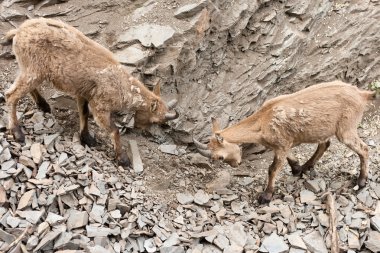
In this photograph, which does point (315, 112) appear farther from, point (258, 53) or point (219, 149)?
point (258, 53)

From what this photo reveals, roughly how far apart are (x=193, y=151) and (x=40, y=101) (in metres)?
3.51

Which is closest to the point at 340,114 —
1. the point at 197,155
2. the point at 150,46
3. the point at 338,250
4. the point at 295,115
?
the point at 295,115

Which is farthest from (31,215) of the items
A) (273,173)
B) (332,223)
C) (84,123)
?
(332,223)

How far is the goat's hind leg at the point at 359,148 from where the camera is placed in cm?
1012

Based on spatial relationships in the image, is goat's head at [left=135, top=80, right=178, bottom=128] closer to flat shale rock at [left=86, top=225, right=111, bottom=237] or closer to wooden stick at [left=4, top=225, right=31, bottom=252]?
flat shale rock at [left=86, top=225, right=111, bottom=237]

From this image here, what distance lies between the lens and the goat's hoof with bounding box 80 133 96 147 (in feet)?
34.1

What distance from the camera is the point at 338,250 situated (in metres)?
8.98

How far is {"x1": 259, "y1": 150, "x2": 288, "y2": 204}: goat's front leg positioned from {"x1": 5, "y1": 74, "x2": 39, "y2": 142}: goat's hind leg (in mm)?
4602

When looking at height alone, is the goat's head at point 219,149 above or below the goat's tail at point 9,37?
below

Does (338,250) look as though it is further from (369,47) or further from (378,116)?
(369,47)

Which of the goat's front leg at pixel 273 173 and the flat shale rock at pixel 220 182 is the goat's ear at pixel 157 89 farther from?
the goat's front leg at pixel 273 173

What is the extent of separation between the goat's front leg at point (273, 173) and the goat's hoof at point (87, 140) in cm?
344

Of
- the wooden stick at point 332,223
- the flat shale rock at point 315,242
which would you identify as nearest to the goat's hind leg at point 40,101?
the flat shale rock at point 315,242

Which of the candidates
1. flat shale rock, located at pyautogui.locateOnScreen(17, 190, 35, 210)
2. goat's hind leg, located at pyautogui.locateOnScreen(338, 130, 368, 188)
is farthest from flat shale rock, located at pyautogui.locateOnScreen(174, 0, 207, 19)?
flat shale rock, located at pyautogui.locateOnScreen(17, 190, 35, 210)
